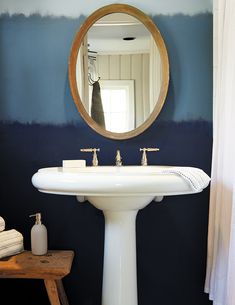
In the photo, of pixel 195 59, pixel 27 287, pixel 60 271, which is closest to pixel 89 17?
pixel 195 59

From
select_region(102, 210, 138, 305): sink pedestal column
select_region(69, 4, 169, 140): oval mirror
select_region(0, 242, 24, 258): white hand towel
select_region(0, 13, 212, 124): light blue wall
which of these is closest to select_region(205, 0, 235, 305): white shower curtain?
select_region(0, 13, 212, 124): light blue wall

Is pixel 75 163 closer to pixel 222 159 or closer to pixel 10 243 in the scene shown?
pixel 10 243

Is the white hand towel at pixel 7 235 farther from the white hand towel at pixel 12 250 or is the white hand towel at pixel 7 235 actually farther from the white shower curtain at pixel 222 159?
the white shower curtain at pixel 222 159

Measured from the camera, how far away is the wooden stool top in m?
1.42

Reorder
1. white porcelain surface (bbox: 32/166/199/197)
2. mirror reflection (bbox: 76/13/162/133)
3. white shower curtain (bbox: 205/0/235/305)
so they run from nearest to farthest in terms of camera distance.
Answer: white porcelain surface (bbox: 32/166/199/197) → white shower curtain (bbox: 205/0/235/305) → mirror reflection (bbox: 76/13/162/133)

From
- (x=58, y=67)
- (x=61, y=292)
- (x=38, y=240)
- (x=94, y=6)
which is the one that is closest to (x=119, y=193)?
(x=38, y=240)


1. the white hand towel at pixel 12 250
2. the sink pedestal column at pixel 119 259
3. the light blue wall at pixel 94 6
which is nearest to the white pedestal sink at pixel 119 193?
the sink pedestal column at pixel 119 259

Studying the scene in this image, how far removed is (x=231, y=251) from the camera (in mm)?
1277

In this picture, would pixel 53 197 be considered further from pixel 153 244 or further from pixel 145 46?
pixel 145 46

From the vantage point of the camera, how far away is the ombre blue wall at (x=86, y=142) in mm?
1746

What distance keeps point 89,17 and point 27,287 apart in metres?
1.51

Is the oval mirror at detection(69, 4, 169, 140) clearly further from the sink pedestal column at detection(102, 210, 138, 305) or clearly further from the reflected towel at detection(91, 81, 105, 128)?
the sink pedestal column at detection(102, 210, 138, 305)

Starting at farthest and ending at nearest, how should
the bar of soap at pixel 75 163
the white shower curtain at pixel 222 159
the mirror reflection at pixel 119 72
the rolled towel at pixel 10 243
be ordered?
the mirror reflection at pixel 119 72, the bar of soap at pixel 75 163, the rolled towel at pixel 10 243, the white shower curtain at pixel 222 159

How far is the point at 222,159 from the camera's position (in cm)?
150
